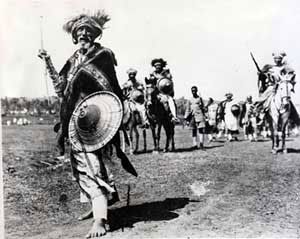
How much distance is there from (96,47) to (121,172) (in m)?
1.12

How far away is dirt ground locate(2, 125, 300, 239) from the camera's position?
500cm

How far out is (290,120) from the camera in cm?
519

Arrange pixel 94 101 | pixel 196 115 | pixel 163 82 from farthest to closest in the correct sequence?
pixel 196 115 → pixel 163 82 → pixel 94 101

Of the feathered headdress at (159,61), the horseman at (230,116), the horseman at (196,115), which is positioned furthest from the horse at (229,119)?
the feathered headdress at (159,61)

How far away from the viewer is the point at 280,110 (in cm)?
524

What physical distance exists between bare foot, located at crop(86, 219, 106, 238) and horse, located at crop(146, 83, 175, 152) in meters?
0.84

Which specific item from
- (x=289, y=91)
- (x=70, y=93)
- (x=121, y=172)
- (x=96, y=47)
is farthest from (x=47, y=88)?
(x=289, y=91)

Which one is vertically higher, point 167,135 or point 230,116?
point 230,116

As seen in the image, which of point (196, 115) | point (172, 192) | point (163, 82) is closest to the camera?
point (172, 192)

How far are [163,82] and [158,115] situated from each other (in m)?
0.31

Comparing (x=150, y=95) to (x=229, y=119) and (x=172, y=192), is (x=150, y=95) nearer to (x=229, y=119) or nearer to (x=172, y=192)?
(x=229, y=119)

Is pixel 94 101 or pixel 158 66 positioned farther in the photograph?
pixel 158 66

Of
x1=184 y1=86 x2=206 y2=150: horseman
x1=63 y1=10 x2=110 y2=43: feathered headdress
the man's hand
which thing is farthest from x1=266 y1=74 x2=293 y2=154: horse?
the man's hand

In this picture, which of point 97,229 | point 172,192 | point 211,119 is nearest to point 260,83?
point 211,119
